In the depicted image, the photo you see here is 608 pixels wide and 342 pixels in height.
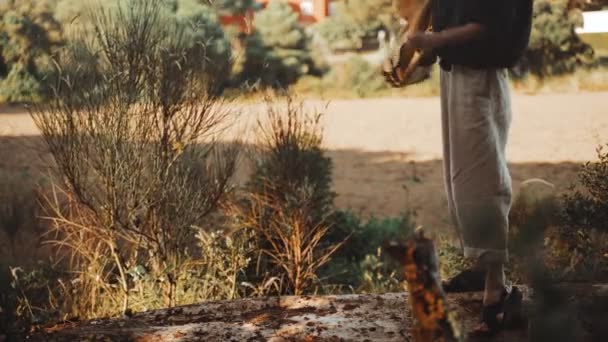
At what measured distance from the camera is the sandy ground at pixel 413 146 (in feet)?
28.7

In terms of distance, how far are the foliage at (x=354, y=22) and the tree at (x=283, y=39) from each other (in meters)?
1.44

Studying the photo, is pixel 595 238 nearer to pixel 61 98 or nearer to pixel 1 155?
pixel 61 98

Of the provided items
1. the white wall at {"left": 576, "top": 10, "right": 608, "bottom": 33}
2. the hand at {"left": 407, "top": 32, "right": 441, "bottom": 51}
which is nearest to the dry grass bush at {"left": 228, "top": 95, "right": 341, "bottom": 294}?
the hand at {"left": 407, "top": 32, "right": 441, "bottom": 51}

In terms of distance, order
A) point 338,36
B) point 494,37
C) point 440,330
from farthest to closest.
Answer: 1. point 338,36
2. point 494,37
3. point 440,330

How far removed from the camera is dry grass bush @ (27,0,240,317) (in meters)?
3.59

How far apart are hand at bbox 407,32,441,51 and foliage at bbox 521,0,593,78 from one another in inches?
513

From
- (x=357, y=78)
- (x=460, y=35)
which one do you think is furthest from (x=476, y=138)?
(x=357, y=78)

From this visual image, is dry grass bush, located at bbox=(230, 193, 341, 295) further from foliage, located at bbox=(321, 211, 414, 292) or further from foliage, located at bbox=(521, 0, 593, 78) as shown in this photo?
foliage, located at bbox=(521, 0, 593, 78)

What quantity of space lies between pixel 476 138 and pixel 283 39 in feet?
46.2

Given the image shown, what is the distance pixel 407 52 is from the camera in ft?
7.56

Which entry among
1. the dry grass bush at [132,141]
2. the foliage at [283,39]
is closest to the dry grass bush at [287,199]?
the dry grass bush at [132,141]

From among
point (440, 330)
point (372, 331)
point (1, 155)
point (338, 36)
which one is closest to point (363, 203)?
point (1, 155)

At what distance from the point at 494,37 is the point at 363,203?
6625mm

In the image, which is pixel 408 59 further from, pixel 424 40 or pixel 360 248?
pixel 360 248
